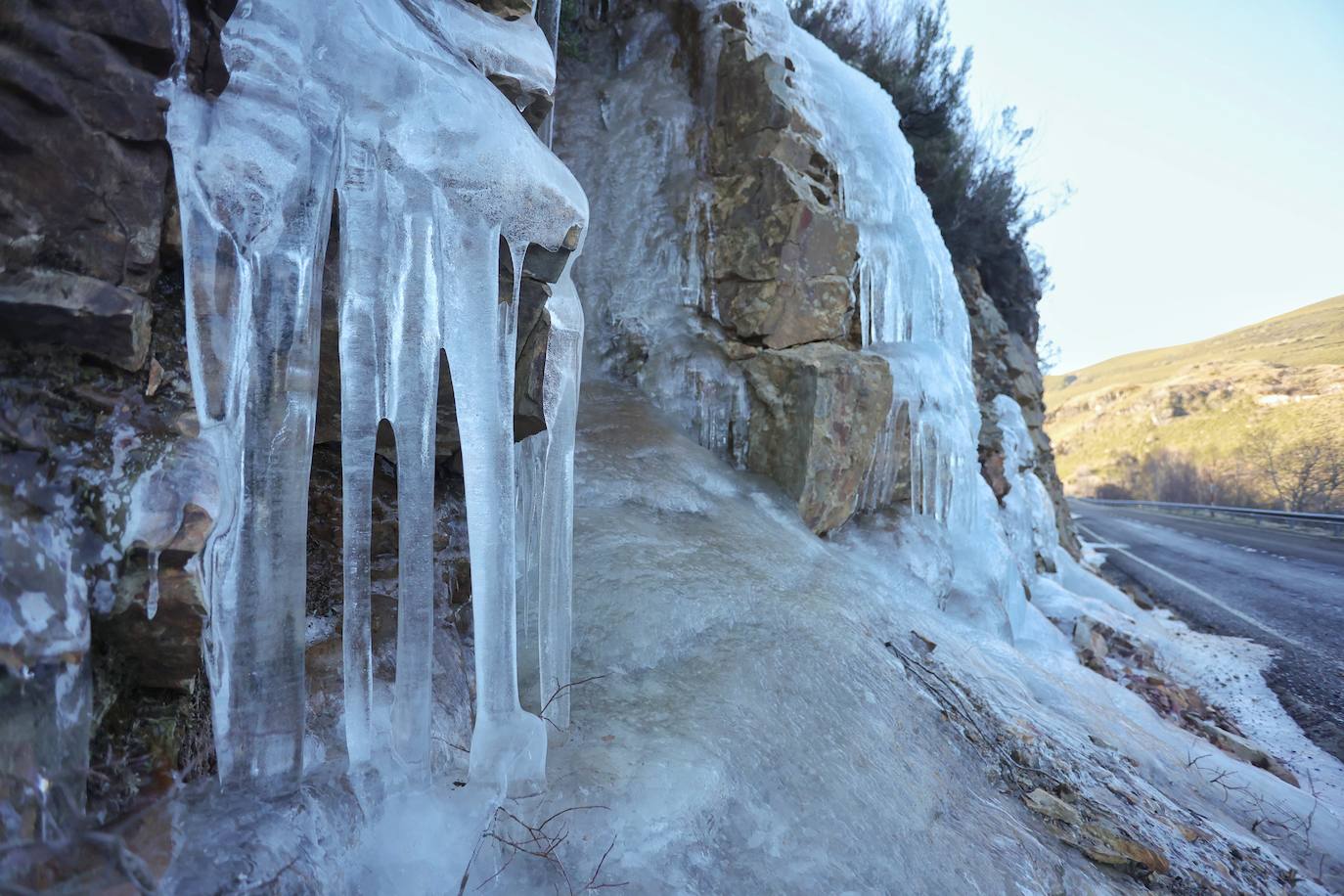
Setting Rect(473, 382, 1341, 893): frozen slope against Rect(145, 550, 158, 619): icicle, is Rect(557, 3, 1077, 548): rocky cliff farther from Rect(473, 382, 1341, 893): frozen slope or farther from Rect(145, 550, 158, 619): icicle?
Rect(145, 550, 158, 619): icicle

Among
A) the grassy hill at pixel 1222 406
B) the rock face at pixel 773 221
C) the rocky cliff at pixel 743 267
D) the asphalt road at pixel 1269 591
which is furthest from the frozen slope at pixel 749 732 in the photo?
the grassy hill at pixel 1222 406

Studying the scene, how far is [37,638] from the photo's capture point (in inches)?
50.5

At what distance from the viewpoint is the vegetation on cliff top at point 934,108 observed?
8.45 metres

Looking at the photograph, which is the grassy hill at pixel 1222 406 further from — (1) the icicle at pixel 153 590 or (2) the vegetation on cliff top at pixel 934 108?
(1) the icicle at pixel 153 590

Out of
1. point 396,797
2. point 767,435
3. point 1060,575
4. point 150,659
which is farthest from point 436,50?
point 1060,575

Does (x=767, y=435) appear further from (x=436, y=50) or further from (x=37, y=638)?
(x=37, y=638)

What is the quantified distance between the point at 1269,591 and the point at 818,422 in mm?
7791

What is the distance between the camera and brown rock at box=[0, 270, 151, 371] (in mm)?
1359

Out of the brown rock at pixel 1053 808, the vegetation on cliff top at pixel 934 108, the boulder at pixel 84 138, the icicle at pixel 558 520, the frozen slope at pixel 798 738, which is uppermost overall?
the vegetation on cliff top at pixel 934 108

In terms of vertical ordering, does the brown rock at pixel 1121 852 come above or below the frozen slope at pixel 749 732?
below

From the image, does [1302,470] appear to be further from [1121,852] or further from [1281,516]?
[1121,852]

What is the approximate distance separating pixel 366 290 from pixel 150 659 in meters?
0.99

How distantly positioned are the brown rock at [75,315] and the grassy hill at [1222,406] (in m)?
25.4

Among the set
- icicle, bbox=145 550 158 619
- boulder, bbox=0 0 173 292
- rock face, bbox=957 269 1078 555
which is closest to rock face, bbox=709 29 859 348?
rock face, bbox=957 269 1078 555
